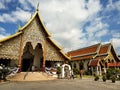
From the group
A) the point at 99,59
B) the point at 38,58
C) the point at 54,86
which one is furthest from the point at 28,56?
the point at 99,59

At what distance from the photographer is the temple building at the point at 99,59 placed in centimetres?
2998

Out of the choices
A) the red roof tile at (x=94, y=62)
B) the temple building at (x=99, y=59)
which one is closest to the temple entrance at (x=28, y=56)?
the temple building at (x=99, y=59)

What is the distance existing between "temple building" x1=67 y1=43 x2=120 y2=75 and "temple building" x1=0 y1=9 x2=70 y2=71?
25.8ft

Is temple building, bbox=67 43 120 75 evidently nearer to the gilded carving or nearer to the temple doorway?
the temple doorway

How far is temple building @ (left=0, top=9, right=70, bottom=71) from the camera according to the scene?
59.9 ft

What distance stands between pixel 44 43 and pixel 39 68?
12.7 ft

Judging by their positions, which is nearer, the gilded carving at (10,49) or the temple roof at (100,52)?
the gilded carving at (10,49)

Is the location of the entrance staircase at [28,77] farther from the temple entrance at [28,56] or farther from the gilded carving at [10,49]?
the temple entrance at [28,56]

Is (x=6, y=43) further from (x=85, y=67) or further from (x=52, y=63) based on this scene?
(x=85, y=67)

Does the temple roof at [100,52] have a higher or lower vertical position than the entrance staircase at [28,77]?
higher

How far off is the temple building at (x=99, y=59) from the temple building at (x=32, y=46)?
25.8ft

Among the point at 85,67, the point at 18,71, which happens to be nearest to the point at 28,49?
the point at 18,71

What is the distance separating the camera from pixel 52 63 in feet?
76.2

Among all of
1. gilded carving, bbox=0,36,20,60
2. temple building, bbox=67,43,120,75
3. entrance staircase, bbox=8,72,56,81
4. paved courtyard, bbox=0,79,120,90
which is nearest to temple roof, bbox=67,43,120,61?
temple building, bbox=67,43,120,75
